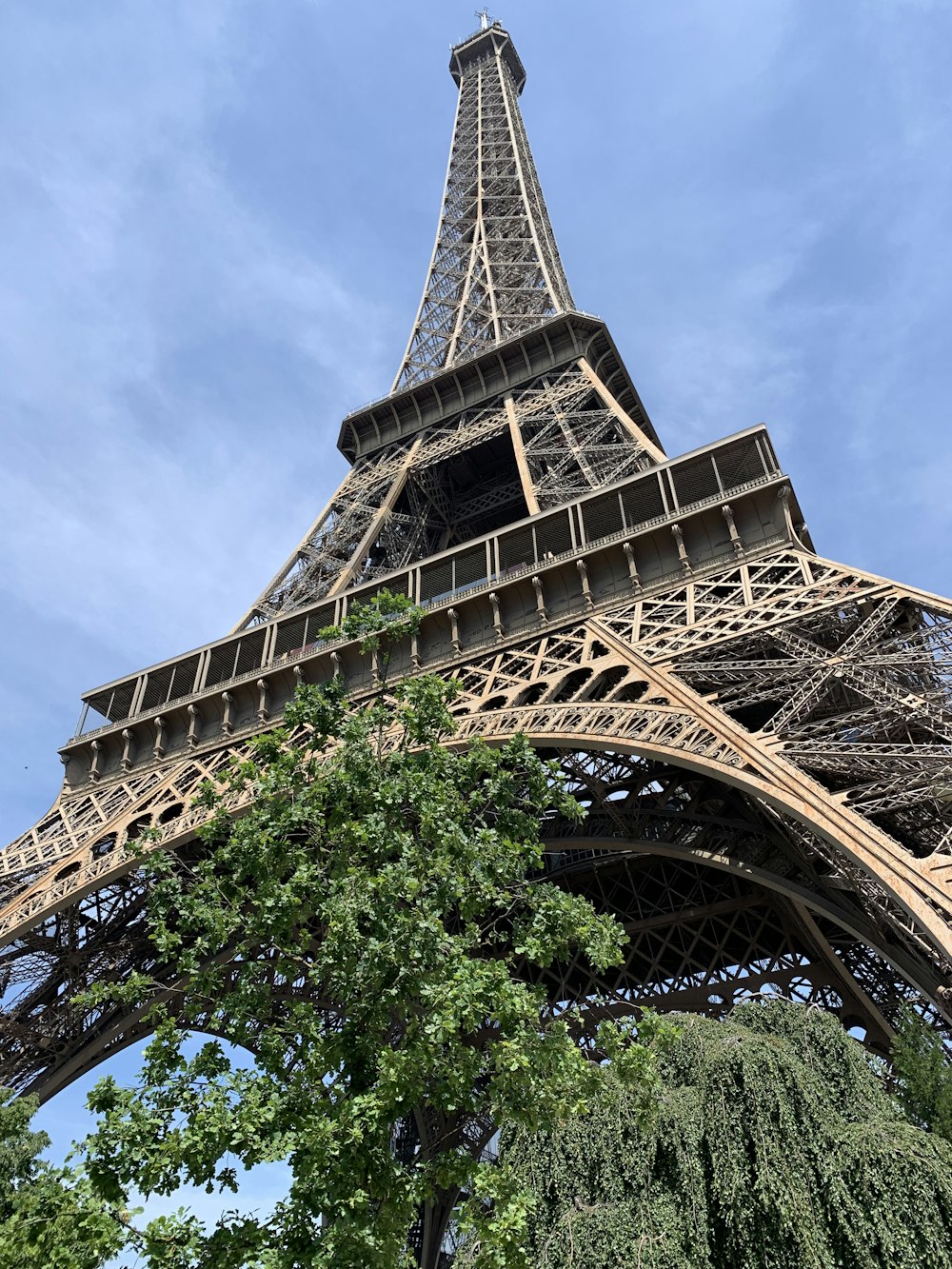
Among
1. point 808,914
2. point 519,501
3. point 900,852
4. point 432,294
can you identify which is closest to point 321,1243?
point 900,852

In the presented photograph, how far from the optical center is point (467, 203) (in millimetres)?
43406

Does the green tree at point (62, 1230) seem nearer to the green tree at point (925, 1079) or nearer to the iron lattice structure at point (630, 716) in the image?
the iron lattice structure at point (630, 716)

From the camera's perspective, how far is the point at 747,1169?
341 inches

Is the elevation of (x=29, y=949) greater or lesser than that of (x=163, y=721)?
lesser

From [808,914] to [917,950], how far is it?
28.1ft

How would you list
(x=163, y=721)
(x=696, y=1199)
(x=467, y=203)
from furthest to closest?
(x=467, y=203)
(x=163, y=721)
(x=696, y=1199)

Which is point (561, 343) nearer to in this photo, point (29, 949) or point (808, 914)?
point (808, 914)

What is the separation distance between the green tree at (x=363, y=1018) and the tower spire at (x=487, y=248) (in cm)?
2494

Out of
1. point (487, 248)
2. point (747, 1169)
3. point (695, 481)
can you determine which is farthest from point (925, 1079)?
point (487, 248)

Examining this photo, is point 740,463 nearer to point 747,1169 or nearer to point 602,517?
point 602,517

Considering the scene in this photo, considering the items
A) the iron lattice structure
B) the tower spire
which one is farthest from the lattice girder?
the tower spire

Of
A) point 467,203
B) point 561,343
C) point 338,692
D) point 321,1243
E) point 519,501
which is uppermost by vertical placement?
point 467,203

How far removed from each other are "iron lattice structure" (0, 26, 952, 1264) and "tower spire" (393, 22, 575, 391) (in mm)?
5842

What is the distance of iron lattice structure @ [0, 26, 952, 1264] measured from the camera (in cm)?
1230
